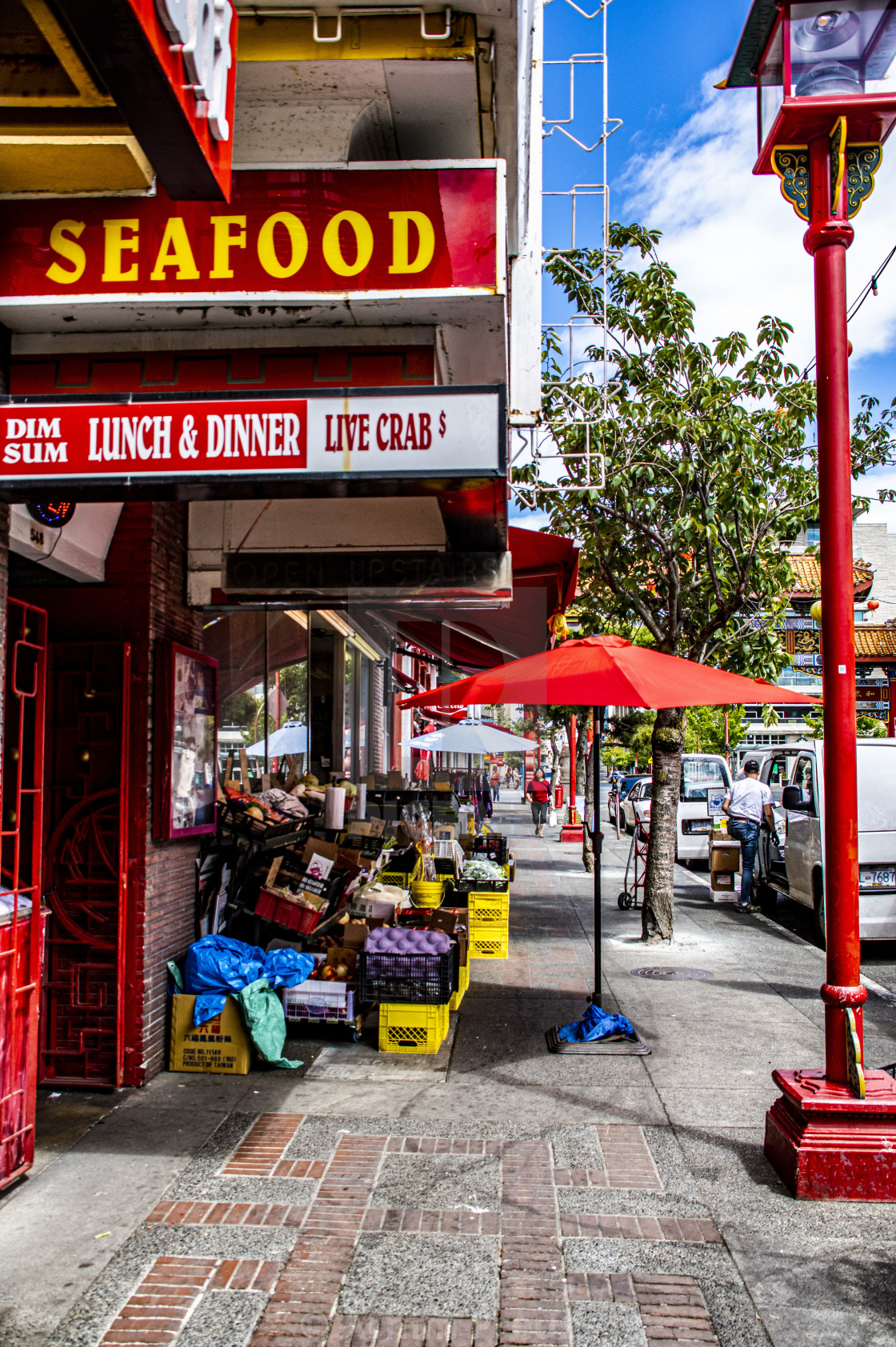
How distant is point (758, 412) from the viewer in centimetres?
1005

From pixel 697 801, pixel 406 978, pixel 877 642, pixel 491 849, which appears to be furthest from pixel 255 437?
pixel 877 642

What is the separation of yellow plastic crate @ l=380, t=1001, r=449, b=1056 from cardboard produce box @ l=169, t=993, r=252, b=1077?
948 mm

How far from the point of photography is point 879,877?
9500mm

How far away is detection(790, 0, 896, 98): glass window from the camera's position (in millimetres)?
4438

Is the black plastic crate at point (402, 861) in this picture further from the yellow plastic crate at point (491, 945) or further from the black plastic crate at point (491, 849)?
the black plastic crate at point (491, 849)

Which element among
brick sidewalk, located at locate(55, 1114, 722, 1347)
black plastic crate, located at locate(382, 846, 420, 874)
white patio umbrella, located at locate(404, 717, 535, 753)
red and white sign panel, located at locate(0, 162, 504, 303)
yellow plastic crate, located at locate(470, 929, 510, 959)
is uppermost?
red and white sign panel, located at locate(0, 162, 504, 303)

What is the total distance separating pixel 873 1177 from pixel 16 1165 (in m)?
3.77

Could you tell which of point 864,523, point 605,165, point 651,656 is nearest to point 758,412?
point 605,165

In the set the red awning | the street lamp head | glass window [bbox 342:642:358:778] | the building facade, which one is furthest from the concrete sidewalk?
glass window [bbox 342:642:358:778]

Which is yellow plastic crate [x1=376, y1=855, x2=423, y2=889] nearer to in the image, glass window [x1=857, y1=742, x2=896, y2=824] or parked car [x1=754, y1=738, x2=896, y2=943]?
parked car [x1=754, y1=738, x2=896, y2=943]

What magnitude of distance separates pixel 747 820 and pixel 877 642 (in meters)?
31.2

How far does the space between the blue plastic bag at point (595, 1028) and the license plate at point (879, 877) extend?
12.9 feet

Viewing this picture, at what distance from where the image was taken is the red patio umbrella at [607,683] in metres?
5.83

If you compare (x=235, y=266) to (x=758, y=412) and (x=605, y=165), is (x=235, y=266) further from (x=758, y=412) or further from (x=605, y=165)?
(x=758, y=412)
